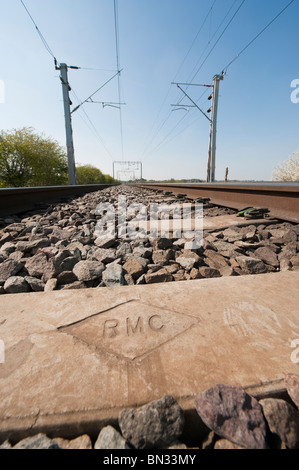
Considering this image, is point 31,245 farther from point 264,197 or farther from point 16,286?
point 264,197

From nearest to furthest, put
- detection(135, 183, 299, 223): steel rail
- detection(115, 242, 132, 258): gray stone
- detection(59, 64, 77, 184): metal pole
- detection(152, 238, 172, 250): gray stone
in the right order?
1. detection(115, 242, 132, 258): gray stone
2. detection(152, 238, 172, 250): gray stone
3. detection(135, 183, 299, 223): steel rail
4. detection(59, 64, 77, 184): metal pole

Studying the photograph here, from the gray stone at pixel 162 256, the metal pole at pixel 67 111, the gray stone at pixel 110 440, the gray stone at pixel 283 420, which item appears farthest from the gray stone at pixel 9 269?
the metal pole at pixel 67 111

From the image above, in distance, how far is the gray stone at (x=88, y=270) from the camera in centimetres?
136

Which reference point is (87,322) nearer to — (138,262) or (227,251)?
(138,262)

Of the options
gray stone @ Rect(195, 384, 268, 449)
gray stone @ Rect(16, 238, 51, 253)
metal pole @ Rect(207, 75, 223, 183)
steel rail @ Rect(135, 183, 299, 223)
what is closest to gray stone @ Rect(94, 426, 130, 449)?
gray stone @ Rect(195, 384, 268, 449)

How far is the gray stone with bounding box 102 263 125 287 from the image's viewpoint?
1.31m

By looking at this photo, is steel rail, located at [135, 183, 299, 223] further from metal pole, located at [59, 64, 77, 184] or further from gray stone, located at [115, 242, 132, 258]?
metal pole, located at [59, 64, 77, 184]

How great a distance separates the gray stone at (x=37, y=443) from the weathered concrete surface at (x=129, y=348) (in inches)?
0.7

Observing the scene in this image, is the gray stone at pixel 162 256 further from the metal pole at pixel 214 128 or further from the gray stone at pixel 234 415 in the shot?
the metal pole at pixel 214 128

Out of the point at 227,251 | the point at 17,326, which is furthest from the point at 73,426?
the point at 227,251

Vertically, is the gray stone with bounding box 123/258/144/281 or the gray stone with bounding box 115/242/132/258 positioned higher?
the gray stone with bounding box 115/242/132/258

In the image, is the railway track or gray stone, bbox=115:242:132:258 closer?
the railway track

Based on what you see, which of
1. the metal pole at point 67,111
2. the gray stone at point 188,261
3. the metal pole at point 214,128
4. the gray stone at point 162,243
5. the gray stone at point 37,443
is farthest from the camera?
the metal pole at point 214,128

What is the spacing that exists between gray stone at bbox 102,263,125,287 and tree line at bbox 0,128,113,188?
15142mm
